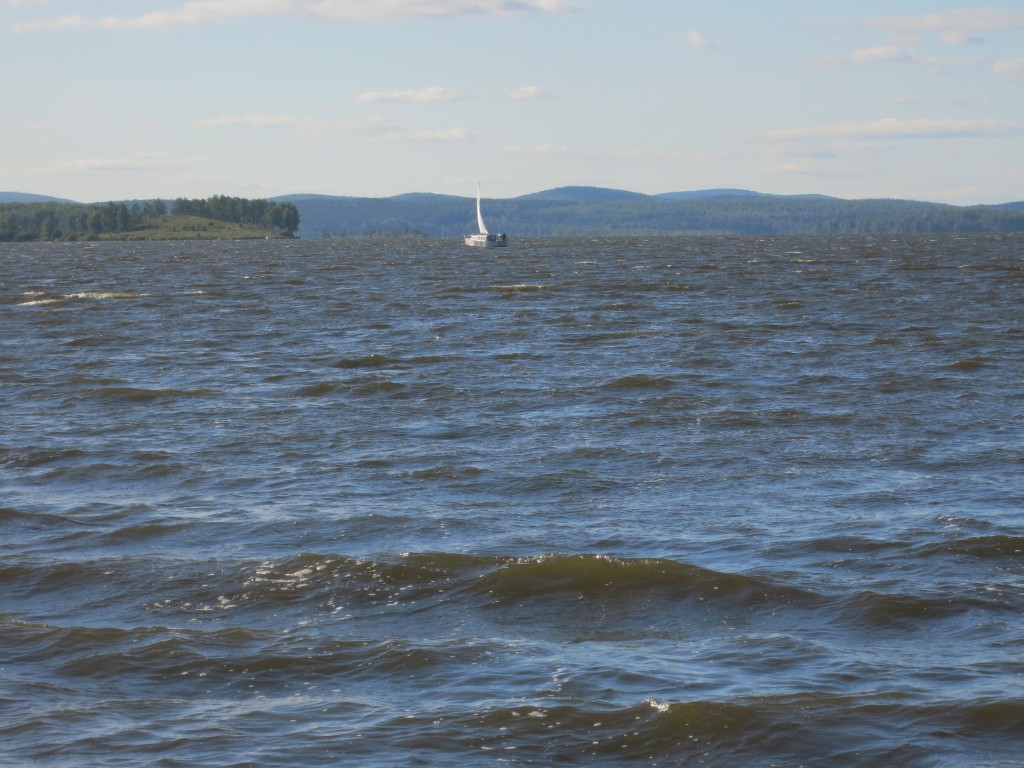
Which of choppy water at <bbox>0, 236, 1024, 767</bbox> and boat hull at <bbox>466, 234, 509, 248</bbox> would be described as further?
boat hull at <bbox>466, 234, 509, 248</bbox>

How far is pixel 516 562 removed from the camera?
14.4 m

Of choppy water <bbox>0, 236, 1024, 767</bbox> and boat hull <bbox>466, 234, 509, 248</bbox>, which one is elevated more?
boat hull <bbox>466, 234, 509, 248</bbox>

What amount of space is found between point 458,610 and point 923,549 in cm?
520

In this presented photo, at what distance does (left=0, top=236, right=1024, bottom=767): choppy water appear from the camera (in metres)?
9.95

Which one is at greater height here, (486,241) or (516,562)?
(486,241)

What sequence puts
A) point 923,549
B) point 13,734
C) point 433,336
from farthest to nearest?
point 433,336, point 923,549, point 13,734

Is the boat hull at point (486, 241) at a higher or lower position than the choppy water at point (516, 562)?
higher

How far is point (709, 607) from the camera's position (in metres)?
13.0

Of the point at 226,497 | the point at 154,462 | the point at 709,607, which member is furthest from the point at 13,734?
the point at 154,462

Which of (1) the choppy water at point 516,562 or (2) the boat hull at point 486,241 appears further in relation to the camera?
(2) the boat hull at point 486,241

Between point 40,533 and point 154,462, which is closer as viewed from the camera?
point 40,533

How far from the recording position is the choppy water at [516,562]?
995cm

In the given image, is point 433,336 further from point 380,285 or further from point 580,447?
point 380,285

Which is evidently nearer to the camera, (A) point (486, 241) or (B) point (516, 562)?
(B) point (516, 562)
